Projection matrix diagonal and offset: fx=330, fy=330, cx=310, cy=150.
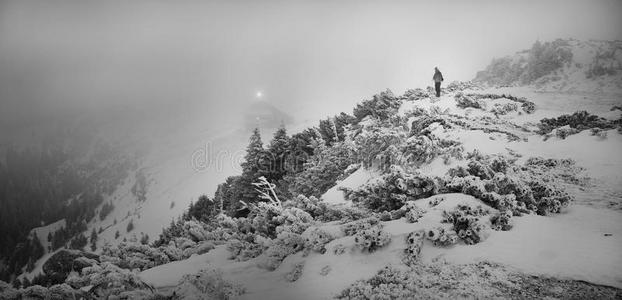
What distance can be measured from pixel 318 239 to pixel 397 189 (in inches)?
131

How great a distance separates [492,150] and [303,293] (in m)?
10.4

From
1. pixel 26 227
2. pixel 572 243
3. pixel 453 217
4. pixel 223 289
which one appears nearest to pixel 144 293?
pixel 223 289

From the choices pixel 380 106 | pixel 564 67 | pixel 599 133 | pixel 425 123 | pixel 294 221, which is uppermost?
pixel 564 67

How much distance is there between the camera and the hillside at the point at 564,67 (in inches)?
1196

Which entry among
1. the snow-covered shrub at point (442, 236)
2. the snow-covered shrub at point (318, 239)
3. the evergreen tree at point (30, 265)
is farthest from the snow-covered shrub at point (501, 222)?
the evergreen tree at point (30, 265)

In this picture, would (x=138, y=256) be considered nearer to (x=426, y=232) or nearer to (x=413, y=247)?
(x=413, y=247)

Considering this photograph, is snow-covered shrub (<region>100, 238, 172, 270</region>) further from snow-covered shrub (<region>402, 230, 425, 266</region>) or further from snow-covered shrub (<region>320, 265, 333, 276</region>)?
snow-covered shrub (<region>402, 230, 425, 266</region>)

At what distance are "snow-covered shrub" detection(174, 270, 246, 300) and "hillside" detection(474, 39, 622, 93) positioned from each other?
31524 millimetres

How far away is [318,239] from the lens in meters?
7.70

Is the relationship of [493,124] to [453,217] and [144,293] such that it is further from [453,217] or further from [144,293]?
[144,293]

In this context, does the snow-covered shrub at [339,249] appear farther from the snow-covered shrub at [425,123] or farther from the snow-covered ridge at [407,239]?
the snow-covered shrub at [425,123]

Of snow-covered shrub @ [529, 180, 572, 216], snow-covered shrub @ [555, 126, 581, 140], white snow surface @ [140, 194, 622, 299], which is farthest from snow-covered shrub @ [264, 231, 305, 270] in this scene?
snow-covered shrub @ [555, 126, 581, 140]

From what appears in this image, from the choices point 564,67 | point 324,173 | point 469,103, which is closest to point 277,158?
point 324,173

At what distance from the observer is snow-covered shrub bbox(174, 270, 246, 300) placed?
5977 mm
